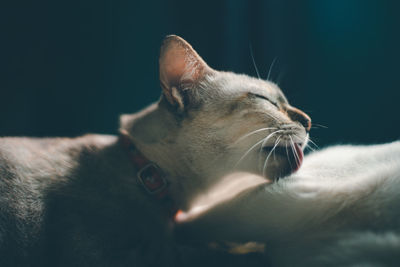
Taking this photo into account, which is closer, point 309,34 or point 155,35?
point 309,34

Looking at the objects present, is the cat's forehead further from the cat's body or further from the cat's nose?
the cat's body

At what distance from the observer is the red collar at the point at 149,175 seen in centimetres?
91

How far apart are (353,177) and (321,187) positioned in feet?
0.28

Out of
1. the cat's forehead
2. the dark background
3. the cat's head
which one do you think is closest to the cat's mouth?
the cat's head

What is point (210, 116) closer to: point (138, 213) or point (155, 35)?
point (138, 213)

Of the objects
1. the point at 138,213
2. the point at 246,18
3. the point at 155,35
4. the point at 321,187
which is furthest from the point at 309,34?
the point at 138,213

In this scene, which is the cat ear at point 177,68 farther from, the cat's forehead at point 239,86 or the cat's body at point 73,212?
the cat's body at point 73,212

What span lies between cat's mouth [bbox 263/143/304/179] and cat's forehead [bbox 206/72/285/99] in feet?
0.61

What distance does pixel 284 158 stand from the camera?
0.86 m

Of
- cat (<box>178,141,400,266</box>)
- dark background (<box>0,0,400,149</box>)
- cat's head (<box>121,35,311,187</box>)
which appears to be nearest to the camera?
cat (<box>178,141,400,266</box>)

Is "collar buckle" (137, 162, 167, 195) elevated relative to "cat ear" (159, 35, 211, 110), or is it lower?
lower

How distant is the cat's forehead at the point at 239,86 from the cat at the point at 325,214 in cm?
27

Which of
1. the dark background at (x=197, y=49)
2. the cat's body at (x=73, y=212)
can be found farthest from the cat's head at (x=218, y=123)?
the dark background at (x=197, y=49)

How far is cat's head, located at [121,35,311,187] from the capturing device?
0.87 metres
